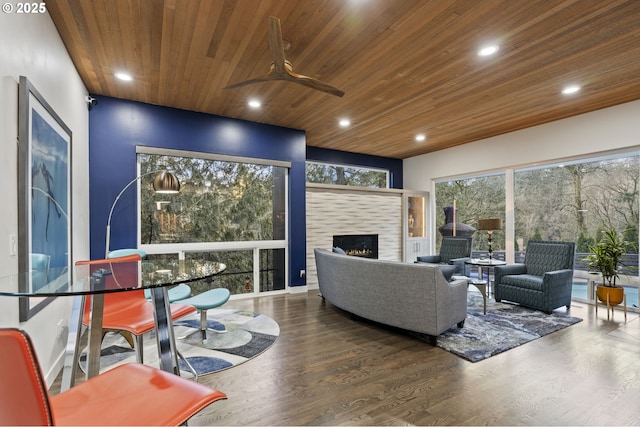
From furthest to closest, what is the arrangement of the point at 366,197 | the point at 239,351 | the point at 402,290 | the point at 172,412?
the point at 366,197, the point at 402,290, the point at 239,351, the point at 172,412

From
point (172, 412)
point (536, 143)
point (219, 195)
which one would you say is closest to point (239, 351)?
point (172, 412)

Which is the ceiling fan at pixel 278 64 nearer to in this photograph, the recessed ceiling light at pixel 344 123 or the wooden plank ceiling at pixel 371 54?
the wooden plank ceiling at pixel 371 54

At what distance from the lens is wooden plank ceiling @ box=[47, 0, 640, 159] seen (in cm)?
237

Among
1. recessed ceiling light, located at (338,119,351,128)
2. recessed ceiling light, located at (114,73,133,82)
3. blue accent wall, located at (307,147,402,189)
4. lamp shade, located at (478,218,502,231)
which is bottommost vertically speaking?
lamp shade, located at (478,218,502,231)

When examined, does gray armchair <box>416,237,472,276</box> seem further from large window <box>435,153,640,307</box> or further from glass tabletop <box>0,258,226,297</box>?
glass tabletop <box>0,258,226,297</box>

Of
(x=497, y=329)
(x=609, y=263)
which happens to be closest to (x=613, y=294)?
(x=609, y=263)

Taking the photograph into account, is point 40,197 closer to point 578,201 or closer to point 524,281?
point 524,281

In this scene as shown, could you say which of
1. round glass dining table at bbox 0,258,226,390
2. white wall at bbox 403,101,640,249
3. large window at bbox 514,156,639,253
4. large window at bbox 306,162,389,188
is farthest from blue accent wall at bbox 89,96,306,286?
large window at bbox 514,156,639,253

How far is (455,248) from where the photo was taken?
20.2ft

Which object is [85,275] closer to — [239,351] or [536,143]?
[239,351]

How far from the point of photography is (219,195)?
4.96m

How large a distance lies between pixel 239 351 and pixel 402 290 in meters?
1.66

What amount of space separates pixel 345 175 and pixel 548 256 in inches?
156

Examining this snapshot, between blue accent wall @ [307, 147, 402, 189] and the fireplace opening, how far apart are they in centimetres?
166
